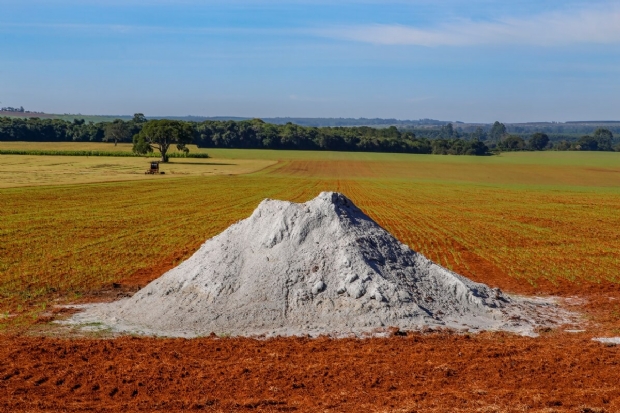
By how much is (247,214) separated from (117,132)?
3860 inches

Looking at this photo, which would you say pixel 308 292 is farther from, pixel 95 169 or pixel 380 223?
pixel 95 169

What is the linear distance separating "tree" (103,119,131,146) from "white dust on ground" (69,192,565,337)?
118712 mm

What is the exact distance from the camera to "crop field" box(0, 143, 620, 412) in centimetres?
1175

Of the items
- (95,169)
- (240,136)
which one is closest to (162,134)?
(95,169)

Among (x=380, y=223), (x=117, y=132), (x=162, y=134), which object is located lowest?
(x=380, y=223)

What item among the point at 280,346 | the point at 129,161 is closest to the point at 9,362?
the point at 280,346

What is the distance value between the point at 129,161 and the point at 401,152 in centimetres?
7413

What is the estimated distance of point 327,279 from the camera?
55.4 feet

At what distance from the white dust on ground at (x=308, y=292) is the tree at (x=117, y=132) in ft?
389

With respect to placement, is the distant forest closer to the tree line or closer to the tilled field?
the tree line

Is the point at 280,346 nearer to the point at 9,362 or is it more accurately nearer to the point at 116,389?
the point at 116,389

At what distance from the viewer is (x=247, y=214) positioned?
134ft

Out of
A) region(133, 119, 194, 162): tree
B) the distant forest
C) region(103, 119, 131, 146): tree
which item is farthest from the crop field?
the distant forest

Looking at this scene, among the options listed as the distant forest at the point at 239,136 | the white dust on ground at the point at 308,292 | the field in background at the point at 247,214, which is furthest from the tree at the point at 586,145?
the white dust on ground at the point at 308,292
